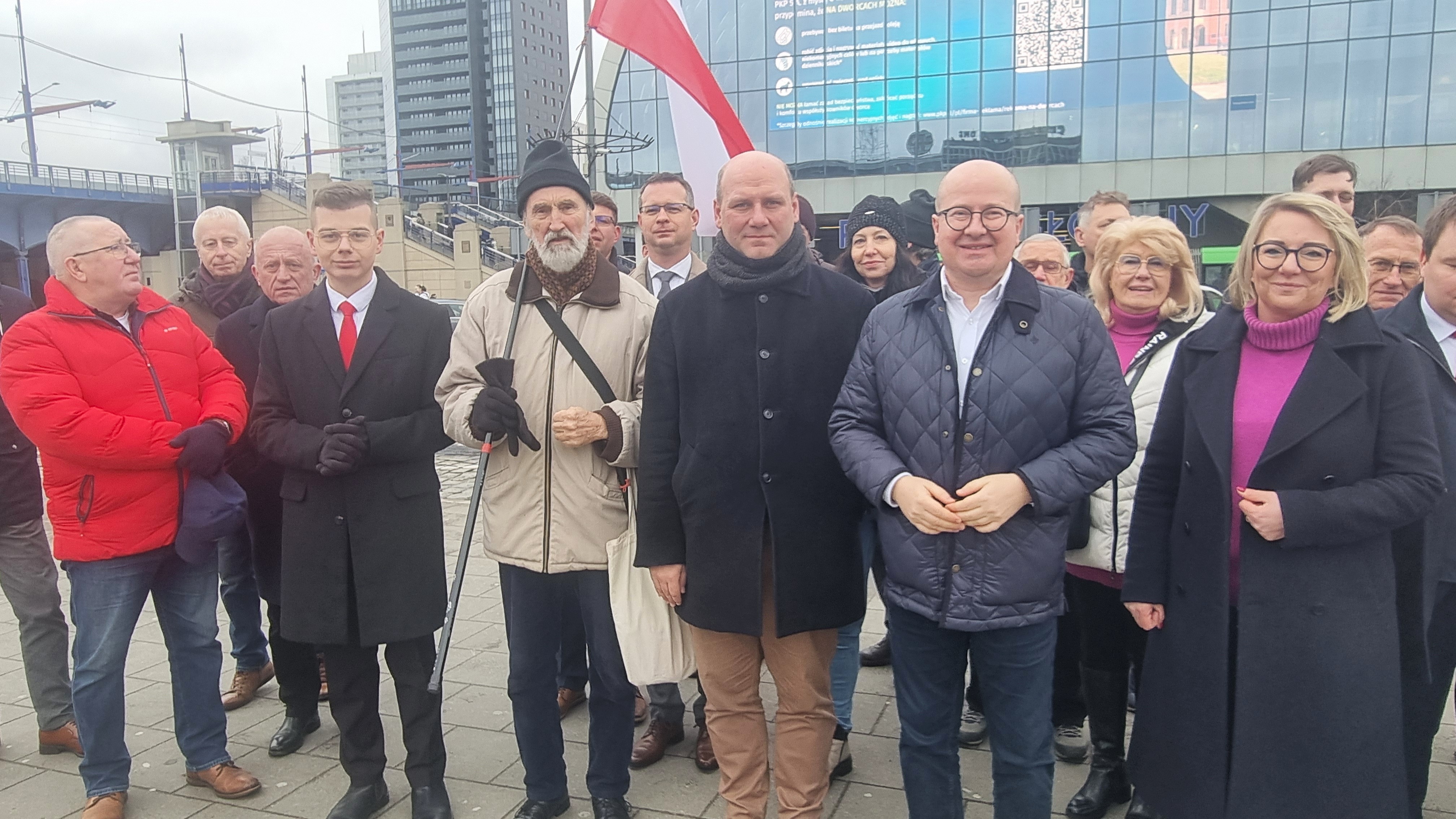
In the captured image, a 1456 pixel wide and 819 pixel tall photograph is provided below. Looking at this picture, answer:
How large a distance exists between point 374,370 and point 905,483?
198cm

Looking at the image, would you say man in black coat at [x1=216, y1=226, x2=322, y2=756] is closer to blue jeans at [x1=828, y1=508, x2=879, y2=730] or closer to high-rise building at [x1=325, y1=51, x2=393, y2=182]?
blue jeans at [x1=828, y1=508, x2=879, y2=730]

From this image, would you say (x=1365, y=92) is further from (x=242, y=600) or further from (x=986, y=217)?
(x=242, y=600)

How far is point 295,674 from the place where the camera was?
13.3ft

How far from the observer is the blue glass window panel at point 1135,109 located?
30.9 metres

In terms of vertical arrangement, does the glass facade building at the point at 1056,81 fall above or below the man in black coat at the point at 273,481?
above

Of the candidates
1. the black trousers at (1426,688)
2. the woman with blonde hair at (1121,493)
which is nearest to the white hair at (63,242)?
the woman with blonde hair at (1121,493)

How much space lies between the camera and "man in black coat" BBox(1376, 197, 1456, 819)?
2.59m

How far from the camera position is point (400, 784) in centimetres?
370

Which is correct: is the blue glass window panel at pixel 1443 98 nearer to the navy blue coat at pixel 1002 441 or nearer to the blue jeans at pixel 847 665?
the blue jeans at pixel 847 665

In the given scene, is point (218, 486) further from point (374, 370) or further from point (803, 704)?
point (803, 704)

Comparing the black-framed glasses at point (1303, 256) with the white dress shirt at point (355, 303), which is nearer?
the black-framed glasses at point (1303, 256)

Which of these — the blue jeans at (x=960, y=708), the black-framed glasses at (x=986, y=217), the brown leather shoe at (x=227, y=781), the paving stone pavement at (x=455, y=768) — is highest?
the black-framed glasses at (x=986, y=217)

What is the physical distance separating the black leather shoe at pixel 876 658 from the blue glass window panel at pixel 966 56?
31.6 meters

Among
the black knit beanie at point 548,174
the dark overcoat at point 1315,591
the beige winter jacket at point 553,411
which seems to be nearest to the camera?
the dark overcoat at point 1315,591
